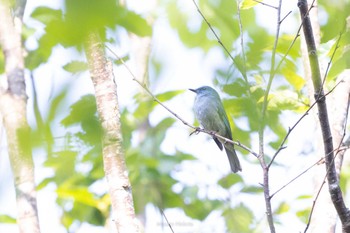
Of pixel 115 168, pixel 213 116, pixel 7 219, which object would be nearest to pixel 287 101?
pixel 115 168

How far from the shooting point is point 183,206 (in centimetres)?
561

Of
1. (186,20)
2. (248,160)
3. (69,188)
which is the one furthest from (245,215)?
(186,20)

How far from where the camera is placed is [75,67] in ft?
3.21

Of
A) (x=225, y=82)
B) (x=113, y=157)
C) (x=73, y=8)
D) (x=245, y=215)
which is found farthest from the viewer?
(x=245, y=215)

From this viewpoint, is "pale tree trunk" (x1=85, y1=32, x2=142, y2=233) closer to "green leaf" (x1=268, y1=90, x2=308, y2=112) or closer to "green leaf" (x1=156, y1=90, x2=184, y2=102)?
"green leaf" (x1=156, y1=90, x2=184, y2=102)

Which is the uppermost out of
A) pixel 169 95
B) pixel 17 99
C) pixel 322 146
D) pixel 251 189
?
pixel 17 99

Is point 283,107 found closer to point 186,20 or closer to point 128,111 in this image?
point 128,111

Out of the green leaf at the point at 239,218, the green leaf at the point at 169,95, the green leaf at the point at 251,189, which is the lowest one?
the green leaf at the point at 239,218

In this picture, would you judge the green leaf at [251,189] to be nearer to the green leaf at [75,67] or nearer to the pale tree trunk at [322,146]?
the pale tree trunk at [322,146]

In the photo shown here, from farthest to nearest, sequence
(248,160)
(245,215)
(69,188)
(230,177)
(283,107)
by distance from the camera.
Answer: (230,177)
(248,160)
(245,215)
(69,188)
(283,107)

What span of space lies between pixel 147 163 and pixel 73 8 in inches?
147

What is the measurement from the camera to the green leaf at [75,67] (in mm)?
935

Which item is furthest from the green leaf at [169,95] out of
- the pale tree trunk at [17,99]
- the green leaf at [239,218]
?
the green leaf at [239,218]

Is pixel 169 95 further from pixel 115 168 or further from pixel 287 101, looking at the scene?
pixel 287 101
